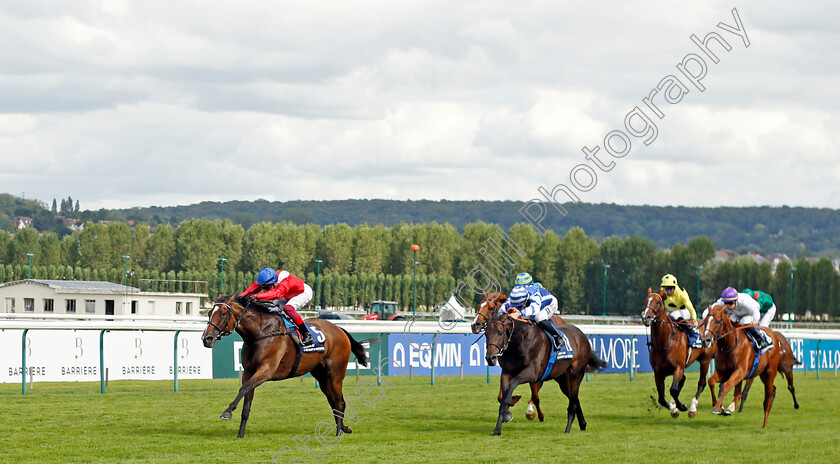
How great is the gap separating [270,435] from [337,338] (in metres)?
1.41

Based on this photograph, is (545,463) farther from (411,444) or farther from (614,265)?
(614,265)

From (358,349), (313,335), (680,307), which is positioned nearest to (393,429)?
(358,349)

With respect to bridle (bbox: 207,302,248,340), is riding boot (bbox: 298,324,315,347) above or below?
below

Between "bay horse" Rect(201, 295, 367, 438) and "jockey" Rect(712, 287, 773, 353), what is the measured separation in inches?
211

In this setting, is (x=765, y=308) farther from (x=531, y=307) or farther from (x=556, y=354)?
(x=531, y=307)

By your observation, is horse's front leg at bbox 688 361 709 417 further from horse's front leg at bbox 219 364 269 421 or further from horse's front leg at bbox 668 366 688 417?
horse's front leg at bbox 219 364 269 421

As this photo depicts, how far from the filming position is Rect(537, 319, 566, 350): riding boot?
11.5 metres

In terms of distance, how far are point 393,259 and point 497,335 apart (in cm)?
8597

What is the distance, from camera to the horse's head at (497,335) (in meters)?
10.7

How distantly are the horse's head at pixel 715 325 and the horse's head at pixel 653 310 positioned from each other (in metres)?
0.77

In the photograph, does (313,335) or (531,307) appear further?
(531,307)

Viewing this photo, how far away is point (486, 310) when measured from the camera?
12203 millimetres

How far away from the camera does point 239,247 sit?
93.1 meters

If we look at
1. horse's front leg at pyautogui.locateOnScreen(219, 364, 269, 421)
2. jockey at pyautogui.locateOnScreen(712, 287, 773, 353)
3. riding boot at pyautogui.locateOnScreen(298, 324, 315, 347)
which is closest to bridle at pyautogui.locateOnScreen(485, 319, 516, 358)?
riding boot at pyautogui.locateOnScreen(298, 324, 315, 347)
